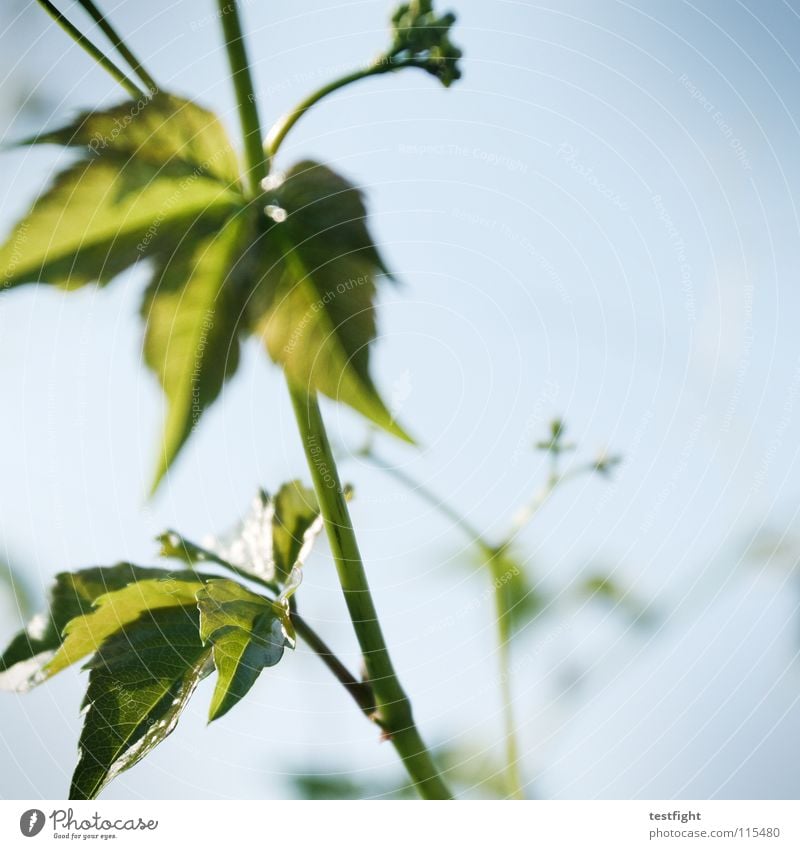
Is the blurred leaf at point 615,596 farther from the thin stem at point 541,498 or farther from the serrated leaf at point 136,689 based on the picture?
the serrated leaf at point 136,689

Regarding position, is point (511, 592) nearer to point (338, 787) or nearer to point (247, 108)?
point (338, 787)

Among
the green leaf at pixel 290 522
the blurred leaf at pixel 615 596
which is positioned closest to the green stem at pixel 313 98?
the green leaf at pixel 290 522

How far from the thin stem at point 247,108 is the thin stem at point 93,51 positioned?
4 cm

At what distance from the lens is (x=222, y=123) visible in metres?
A: 0.30

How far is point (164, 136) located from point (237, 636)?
0.18m

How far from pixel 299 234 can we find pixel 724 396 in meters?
0.21

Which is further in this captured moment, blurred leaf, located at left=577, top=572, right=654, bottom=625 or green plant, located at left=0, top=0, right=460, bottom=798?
blurred leaf, located at left=577, top=572, right=654, bottom=625

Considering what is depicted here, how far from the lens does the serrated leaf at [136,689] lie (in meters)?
0.24

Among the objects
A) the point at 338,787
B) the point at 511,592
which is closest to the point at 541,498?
the point at 511,592

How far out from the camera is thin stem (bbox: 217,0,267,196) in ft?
0.93

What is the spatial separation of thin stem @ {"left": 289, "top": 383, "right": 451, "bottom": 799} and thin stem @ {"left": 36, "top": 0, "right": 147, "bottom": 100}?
0.46 ft

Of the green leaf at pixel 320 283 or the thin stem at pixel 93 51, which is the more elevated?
the thin stem at pixel 93 51
